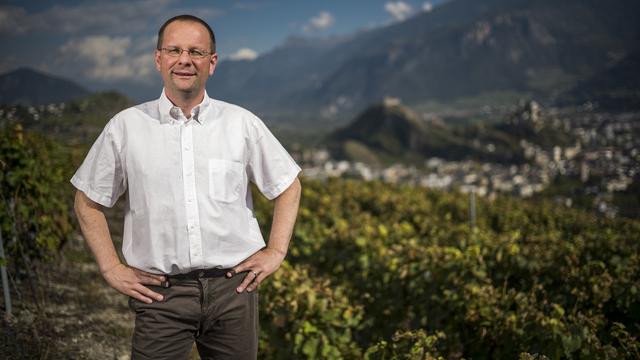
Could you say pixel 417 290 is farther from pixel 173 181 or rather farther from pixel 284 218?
pixel 173 181

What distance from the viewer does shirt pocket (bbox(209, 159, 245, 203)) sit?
231 cm

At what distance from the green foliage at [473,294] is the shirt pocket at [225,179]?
1.84 m

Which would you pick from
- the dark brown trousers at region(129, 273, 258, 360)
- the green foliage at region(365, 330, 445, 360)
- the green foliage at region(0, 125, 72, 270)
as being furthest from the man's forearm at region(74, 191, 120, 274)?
the green foliage at region(0, 125, 72, 270)

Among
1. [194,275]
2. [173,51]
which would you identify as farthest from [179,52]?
[194,275]

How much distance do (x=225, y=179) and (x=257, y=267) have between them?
495mm

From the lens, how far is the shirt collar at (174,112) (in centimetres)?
232

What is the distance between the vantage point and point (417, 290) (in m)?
5.47

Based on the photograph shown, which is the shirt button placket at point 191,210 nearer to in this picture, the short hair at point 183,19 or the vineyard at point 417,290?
the short hair at point 183,19

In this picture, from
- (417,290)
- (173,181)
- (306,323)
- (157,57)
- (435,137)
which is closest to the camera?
(173,181)

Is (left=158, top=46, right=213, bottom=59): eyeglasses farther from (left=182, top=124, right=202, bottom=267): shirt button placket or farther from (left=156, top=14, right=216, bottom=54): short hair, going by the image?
(left=182, top=124, right=202, bottom=267): shirt button placket

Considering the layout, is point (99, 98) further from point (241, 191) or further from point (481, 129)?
point (481, 129)

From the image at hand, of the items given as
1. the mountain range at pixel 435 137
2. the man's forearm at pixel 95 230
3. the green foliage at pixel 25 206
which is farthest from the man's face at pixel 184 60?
the mountain range at pixel 435 137

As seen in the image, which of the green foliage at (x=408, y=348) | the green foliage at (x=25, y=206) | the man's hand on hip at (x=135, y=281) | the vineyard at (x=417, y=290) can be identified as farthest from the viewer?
the green foliage at (x=25, y=206)

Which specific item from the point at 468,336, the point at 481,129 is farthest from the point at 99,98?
the point at 481,129
